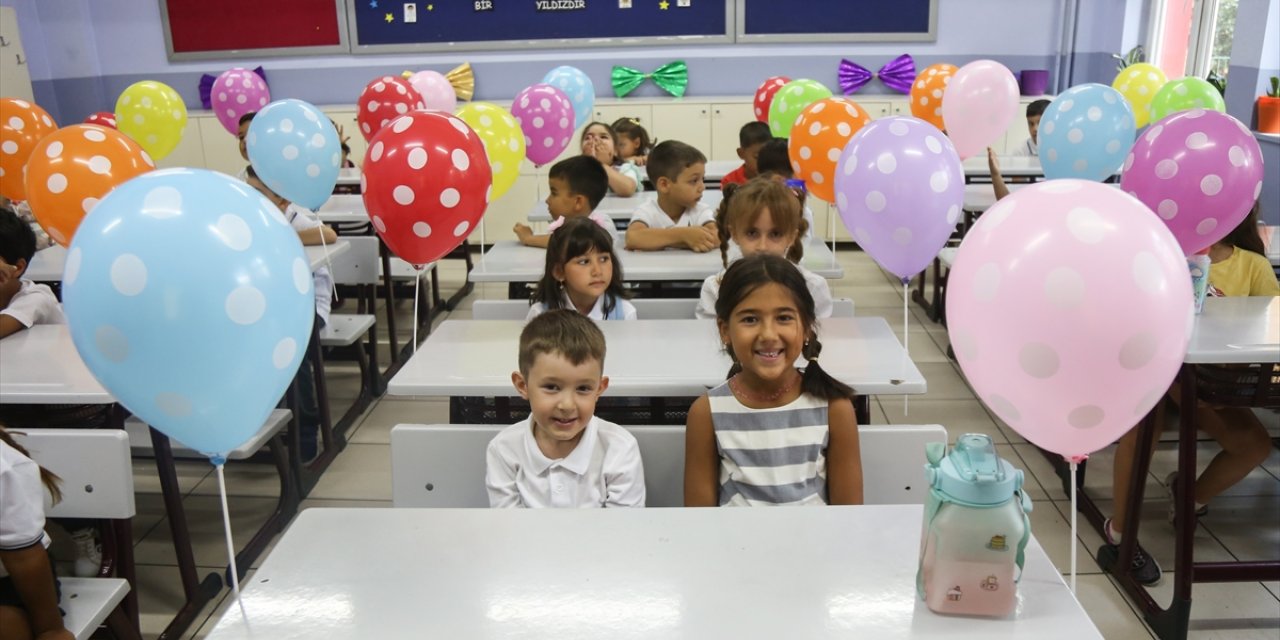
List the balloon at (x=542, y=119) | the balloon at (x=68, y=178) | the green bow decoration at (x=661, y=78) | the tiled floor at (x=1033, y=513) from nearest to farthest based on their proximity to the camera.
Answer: the tiled floor at (x=1033, y=513) → the balloon at (x=68, y=178) → the balloon at (x=542, y=119) → the green bow decoration at (x=661, y=78)

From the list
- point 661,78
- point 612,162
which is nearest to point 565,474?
point 612,162

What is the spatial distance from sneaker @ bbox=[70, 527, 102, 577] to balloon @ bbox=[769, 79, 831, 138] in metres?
3.27

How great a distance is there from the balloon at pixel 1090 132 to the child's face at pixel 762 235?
1.45 m

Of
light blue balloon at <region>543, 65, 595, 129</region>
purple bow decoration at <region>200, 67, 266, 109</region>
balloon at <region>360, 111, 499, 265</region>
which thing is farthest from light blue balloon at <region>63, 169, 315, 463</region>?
purple bow decoration at <region>200, 67, 266, 109</region>

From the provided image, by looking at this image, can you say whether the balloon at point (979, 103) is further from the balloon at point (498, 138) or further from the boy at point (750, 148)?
the balloon at point (498, 138)

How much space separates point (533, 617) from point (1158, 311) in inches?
32.4

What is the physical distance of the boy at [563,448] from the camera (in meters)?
1.66

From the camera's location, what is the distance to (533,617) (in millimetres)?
1121

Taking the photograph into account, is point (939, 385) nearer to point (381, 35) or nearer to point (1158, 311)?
point (1158, 311)

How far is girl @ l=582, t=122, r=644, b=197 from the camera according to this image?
14.4ft

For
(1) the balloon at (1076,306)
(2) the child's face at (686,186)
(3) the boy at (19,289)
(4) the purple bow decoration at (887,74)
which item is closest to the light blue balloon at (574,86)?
(2) the child's face at (686,186)

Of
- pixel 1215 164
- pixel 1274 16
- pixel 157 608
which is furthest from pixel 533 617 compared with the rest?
pixel 1274 16

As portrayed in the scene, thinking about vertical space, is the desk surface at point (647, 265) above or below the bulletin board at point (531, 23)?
below

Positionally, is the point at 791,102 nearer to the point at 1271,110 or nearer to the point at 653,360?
the point at 1271,110
